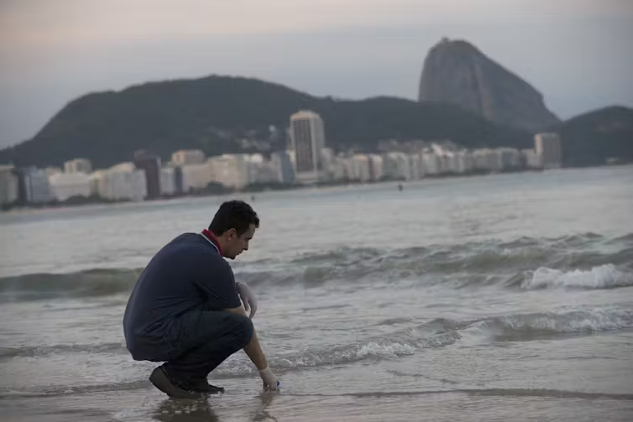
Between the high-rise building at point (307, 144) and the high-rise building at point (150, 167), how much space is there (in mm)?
4197

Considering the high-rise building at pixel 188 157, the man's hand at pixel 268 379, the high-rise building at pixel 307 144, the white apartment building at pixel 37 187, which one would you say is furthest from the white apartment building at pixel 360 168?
the man's hand at pixel 268 379

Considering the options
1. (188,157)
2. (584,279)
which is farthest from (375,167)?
(584,279)

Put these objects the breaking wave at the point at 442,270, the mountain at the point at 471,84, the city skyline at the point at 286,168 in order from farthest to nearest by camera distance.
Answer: the mountain at the point at 471,84, the city skyline at the point at 286,168, the breaking wave at the point at 442,270

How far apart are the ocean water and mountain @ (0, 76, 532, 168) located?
13.1m

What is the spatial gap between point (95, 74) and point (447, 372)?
69.4 feet

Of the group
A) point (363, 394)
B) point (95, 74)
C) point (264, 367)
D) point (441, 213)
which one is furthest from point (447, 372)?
point (95, 74)

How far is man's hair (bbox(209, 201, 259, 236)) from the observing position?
276 cm

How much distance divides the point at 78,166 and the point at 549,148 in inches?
524

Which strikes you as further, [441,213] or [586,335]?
[441,213]

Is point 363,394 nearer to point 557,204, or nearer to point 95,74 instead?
point 557,204

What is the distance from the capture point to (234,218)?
2.76m

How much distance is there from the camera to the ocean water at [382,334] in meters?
2.70

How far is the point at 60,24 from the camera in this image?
8055 mm

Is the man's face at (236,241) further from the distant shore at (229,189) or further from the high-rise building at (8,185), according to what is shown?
the distant shore at (229,189)
